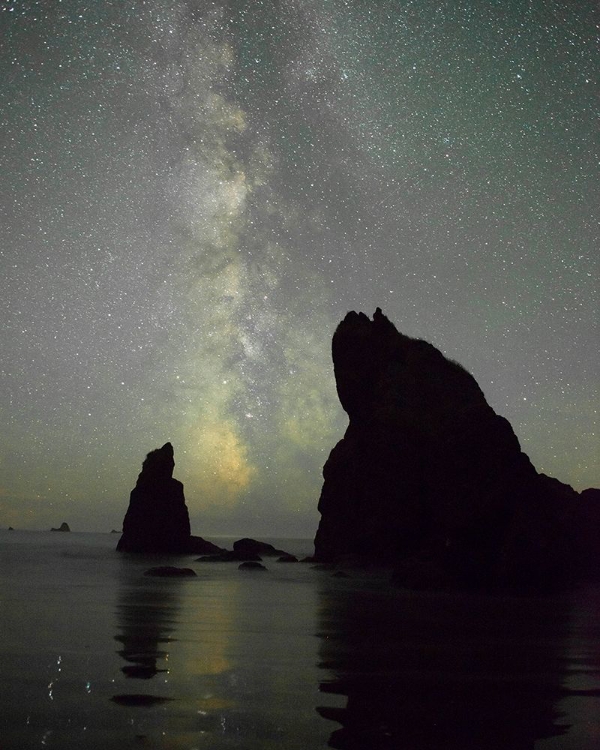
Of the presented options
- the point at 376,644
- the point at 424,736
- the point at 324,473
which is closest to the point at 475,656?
the point at 376,644

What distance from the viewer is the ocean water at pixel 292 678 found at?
8.23 meters

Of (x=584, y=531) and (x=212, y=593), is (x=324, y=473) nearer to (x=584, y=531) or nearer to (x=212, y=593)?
(x=584, y=531)

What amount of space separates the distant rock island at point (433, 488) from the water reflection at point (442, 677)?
1807 cm

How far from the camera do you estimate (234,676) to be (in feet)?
39.2

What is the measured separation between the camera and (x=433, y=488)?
182 feet

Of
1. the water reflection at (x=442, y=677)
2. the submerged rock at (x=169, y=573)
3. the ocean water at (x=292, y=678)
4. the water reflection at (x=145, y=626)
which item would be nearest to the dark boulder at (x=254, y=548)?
the submerged rock at (x=169, y=573)

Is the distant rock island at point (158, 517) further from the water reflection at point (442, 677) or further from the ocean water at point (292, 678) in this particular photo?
the water reflection at point (442, 677)

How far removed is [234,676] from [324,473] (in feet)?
210

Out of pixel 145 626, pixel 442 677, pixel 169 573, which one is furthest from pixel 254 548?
pixel 442 677

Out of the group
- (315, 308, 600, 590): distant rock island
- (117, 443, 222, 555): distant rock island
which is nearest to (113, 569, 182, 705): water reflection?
(315, 308, 600, 590): distant rock island

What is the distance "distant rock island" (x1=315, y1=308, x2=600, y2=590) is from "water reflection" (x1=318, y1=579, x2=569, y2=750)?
1807cm

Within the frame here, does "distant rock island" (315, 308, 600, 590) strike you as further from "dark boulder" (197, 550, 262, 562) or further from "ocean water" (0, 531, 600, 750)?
"ocean water" (0, 531, 600, 750)

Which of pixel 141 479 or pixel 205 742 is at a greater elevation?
pixel 141 479

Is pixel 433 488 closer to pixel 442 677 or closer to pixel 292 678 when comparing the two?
pixel 442 677
